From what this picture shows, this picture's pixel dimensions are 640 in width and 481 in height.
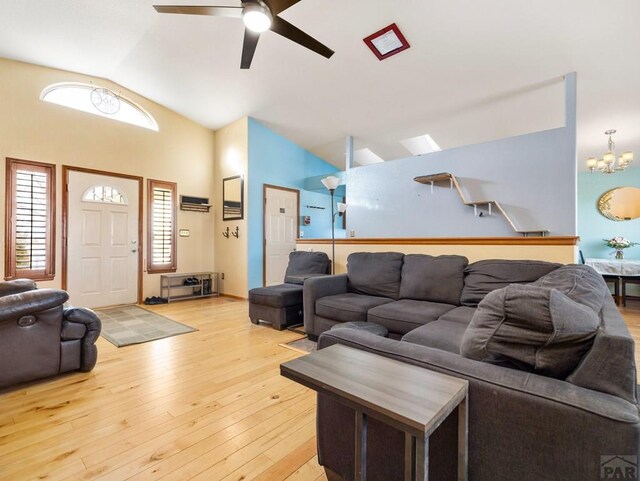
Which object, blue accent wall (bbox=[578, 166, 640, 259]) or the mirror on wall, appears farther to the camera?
blue accent wall (bbox=[578, 166, 640, 259])

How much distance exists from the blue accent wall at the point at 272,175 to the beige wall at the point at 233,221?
0.12m

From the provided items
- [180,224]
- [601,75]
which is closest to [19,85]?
[180,224]

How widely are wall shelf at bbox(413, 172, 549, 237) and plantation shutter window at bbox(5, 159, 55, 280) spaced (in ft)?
17.6

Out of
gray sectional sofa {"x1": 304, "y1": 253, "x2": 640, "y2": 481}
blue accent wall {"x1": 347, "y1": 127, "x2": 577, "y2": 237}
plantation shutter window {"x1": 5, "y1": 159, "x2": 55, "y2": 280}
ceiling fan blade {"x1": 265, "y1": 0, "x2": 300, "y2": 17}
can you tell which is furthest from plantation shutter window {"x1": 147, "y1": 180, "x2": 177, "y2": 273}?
gray sectional sofa {"x1": 304, "y1": 253, "x2": 640, "y2": 481}

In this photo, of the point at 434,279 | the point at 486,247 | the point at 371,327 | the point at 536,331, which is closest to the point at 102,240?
the point at 371,327

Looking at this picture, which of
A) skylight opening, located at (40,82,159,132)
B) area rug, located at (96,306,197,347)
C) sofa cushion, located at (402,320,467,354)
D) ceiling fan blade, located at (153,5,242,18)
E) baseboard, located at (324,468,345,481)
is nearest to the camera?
baseboard, located at (324,468,345,481)

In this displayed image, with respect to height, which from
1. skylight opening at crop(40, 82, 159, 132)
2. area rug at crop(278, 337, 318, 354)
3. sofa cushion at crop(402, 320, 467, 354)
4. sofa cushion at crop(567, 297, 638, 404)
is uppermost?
skylight opening at crop(40, 82, 159, 132)

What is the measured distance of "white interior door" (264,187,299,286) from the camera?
228 inches

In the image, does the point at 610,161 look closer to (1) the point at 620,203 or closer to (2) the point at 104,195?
(1) the point at 620,203

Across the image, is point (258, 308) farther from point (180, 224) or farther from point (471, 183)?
point (471, 183)

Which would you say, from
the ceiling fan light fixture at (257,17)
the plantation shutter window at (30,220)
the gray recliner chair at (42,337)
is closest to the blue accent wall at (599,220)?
the ceiling fan light fixture at (257,17)

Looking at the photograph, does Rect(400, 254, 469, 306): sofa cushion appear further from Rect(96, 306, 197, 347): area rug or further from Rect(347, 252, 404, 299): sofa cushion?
Rect(96, 306, 197, 347): area rug

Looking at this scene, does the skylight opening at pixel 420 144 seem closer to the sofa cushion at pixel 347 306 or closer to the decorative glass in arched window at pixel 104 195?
the sofa cushion at pixel 347 306

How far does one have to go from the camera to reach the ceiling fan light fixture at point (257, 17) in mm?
2176
